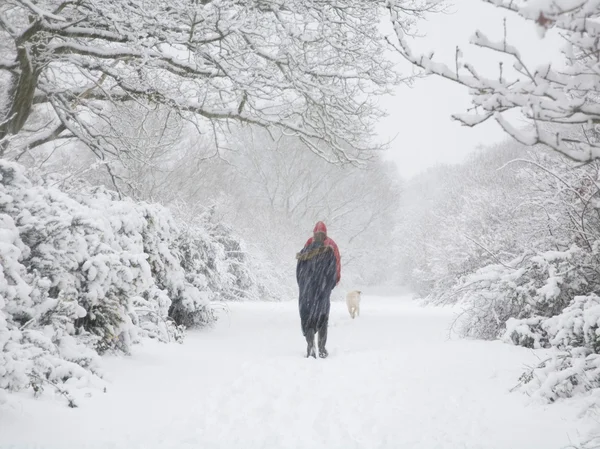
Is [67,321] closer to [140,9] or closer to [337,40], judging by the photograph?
[140,9]

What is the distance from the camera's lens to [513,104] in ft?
5.80

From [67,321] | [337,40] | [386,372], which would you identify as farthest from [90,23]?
[386,372]

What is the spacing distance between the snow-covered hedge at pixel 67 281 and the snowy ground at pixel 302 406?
251mm

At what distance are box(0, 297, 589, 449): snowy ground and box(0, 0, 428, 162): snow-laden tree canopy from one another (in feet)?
10.1

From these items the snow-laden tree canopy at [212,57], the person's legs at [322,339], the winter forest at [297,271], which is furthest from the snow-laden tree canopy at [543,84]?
the person's legs at [322,339]

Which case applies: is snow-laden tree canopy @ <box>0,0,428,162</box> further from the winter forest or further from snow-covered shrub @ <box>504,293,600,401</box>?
snow-covered shrub @ <box>504,293,600,401</box>

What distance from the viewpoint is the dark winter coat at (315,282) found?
6367mm

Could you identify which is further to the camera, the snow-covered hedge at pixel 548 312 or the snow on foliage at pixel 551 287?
the snow on foliage at pixel 551 287

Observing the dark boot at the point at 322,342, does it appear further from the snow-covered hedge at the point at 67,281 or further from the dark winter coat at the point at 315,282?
the snow-covered hedge at the point at 67,281

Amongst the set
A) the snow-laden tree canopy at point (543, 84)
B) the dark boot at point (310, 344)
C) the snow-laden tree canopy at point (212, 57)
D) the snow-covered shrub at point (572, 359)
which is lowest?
the dark boot at point (310, 344)

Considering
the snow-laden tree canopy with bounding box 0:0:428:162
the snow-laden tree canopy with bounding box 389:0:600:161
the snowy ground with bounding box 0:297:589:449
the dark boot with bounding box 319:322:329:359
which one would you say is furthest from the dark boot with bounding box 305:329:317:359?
the snow-laden tree canopy with bounding box 389:0:600:161

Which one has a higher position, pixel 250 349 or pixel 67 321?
pixel 67 321

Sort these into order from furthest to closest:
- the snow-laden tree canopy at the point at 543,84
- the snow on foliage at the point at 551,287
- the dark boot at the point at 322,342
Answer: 1. the dark boot at the point at 322,342
2. the snow on foliage at the point at 551,287
3. the snow-laden tree canopy at the point at 543,84

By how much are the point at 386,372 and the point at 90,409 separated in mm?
2828
